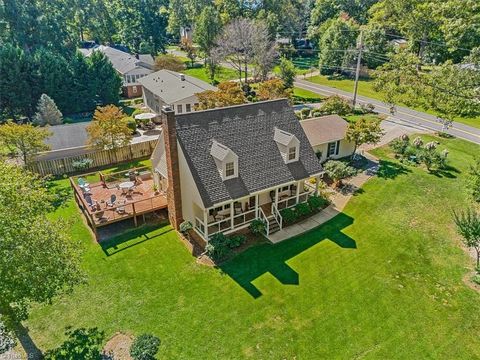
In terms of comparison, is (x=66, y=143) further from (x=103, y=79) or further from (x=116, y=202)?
(x=103, y=79)

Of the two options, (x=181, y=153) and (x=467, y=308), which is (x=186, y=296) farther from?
(x=467, y=308)

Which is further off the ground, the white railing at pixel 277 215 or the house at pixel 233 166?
the house at pixel 233 166

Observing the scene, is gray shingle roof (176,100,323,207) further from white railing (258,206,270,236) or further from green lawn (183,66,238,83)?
green lawn (183,66,238,83)

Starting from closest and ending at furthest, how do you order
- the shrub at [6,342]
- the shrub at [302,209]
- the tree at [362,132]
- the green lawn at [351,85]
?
1. the shrub at [6,342]
2. the shrub at [302,209]
3. the tree at [362,132]
4. the green lawn at [351,85]

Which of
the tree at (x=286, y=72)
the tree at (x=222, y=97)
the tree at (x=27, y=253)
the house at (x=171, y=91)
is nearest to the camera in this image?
the tree at (x=27, y=253)

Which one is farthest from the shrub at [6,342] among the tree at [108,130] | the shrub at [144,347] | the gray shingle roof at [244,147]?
the tree at [108,130]

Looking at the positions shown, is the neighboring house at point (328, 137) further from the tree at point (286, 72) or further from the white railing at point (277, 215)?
the tree at point (286, 72)

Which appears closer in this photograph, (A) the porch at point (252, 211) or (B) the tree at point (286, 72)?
(A) the porch at point (252, 211)
